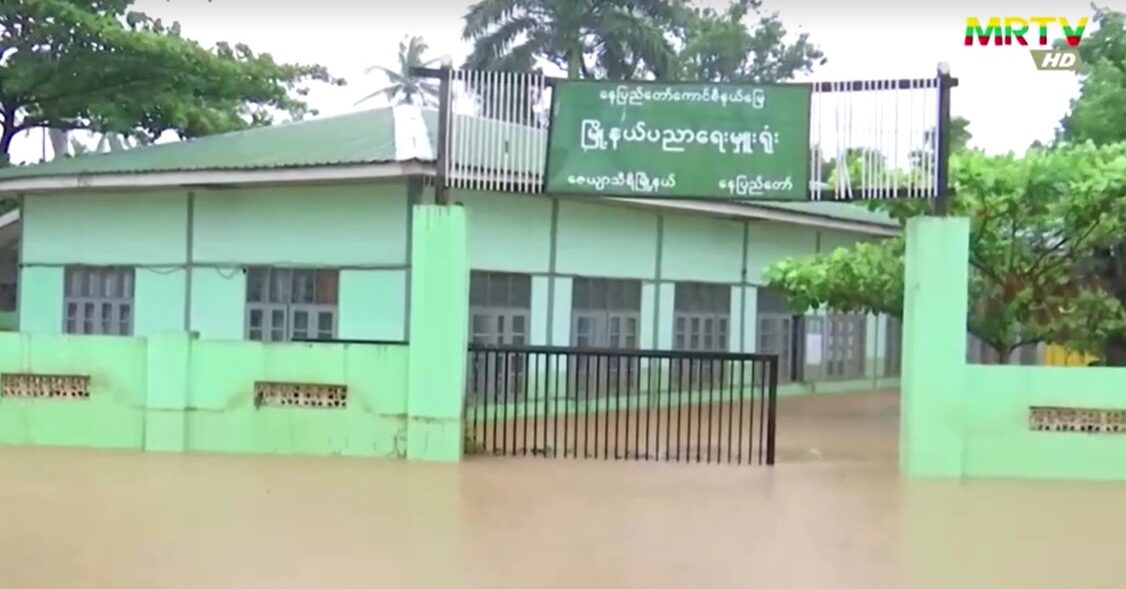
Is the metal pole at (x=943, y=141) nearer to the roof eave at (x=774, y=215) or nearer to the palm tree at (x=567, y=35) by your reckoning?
the roof eave at (x=774, y=215)

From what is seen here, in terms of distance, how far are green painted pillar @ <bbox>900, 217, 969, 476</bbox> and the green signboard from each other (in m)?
1.24

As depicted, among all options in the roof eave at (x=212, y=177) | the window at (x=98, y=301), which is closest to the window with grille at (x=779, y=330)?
the roof eave at (x=212, y=177)

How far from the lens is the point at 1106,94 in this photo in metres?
19.2

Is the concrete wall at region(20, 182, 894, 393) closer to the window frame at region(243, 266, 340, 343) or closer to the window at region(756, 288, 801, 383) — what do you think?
the window frame at region(243, 266, 340, 343)

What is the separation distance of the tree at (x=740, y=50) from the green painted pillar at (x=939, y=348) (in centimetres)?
2875

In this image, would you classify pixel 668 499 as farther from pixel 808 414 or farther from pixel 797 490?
pixel 808 414

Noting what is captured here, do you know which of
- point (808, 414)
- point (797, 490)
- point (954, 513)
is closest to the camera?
point (954, 513)

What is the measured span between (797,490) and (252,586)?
202 inches

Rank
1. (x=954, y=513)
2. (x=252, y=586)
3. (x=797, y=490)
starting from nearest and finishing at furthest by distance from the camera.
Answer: (x=252, y=586), (x=954, y=513), (x=797, y=490)

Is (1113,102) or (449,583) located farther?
(1113,102)

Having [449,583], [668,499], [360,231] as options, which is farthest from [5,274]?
[449,583]

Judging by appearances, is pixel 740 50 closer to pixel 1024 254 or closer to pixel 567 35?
A: pixel 567 35

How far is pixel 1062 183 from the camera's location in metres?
11.9

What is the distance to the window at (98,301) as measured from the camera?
17531 millimetres
